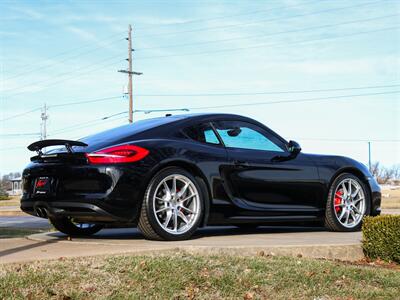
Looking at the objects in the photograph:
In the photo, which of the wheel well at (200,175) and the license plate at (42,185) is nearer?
the license plate at (42,185)

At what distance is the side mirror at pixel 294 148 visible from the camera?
690cm

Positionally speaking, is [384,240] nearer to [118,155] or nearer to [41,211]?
[118,155]

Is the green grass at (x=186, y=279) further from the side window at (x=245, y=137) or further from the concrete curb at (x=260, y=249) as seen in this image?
the side window at (x=245, y=137)

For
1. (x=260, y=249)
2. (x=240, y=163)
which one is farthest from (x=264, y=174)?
(x=260, y=249)

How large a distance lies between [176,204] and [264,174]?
1245 mm

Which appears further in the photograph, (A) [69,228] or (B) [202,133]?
(A) [69,228]

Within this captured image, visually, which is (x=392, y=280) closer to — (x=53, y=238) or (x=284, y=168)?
(x=284, y=168)

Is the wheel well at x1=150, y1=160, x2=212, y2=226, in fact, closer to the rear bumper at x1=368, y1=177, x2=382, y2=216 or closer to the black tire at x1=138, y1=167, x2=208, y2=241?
the black tire at x1=138, y1=167, x2=208, y2=241

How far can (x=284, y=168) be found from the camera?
6688 millimetres

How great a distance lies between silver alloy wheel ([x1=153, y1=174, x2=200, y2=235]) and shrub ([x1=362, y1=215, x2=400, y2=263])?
189 cm

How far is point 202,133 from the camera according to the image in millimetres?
6285

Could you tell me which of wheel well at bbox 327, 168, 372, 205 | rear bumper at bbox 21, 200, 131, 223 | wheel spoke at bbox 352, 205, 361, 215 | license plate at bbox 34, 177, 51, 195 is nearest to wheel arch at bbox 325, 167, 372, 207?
wheel well at bbox 327, 168, 372, 205

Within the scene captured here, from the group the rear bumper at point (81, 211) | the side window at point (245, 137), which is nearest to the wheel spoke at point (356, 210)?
the side window at point (245, 137)

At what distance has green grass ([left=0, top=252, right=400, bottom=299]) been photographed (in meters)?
3.91
